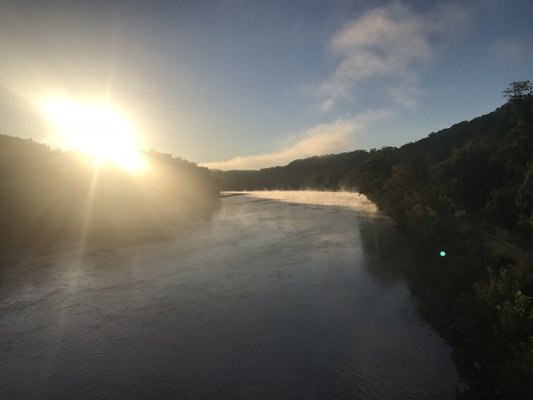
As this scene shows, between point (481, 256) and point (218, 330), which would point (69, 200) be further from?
point (481, 256)

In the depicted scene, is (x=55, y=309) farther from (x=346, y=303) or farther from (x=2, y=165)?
(x=2, y=165)

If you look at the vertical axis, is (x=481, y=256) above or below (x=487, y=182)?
below

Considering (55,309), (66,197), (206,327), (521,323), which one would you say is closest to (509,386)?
(521,323)

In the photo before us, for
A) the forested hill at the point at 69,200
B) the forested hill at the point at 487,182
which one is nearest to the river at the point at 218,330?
the forested hill at the point at 487,182

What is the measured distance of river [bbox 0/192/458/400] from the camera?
18.0 metres

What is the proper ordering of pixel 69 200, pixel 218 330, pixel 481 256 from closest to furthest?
pixel 218 330 < pixel 481 256 < pixel 69 200

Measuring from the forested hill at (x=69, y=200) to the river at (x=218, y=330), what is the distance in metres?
26.9

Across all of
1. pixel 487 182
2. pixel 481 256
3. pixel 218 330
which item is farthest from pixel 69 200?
pixel 481 256

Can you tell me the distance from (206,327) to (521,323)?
16.7 m

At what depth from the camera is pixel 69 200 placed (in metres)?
98.5

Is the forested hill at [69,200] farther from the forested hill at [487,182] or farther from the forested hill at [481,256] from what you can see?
the forested hill at [481,256]

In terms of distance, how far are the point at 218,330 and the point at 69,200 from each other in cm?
8846

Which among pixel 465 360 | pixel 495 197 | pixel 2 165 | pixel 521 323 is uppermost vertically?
pixel 2 165

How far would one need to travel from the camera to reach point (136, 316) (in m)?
26.5
